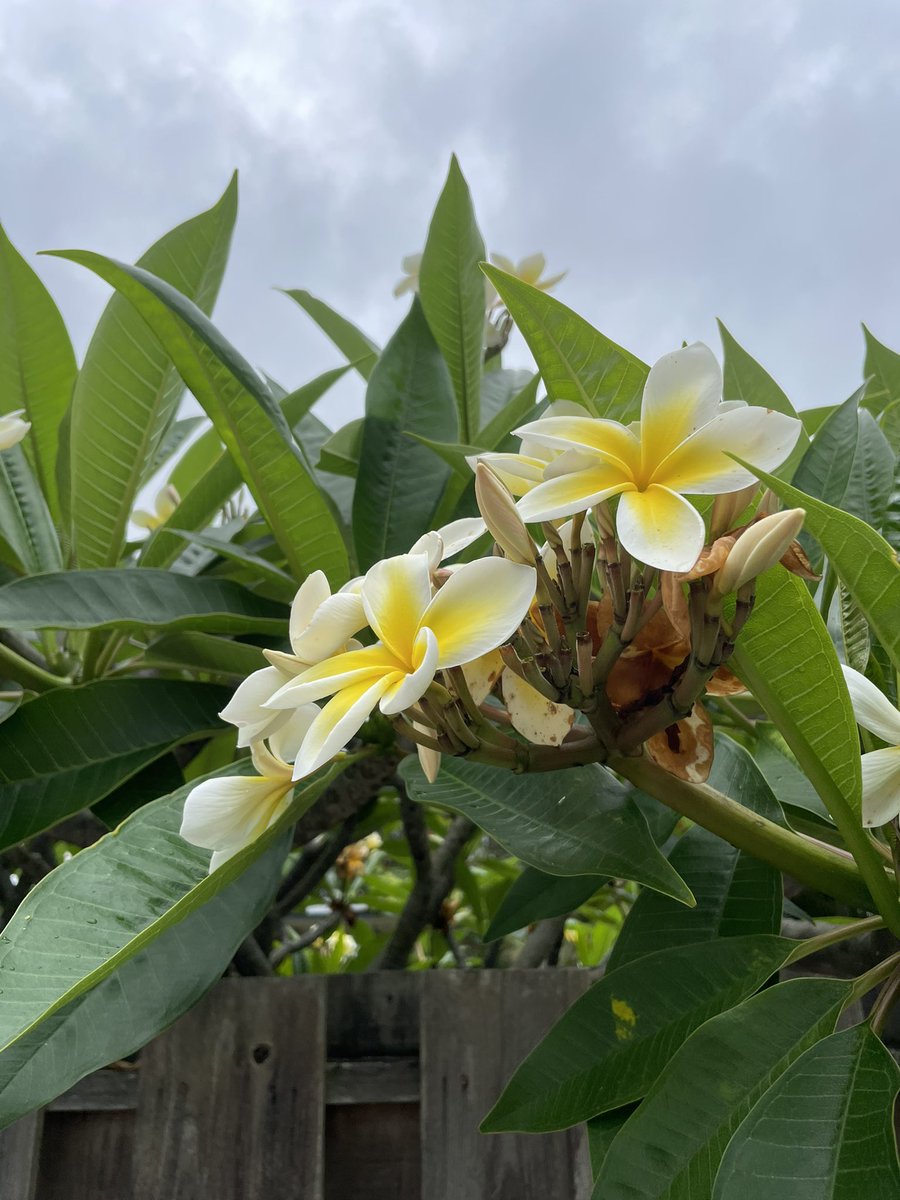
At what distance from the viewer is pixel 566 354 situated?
22.7 inches

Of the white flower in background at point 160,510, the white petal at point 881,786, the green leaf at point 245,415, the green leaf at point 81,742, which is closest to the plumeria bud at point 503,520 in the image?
the white petal at point 881,786

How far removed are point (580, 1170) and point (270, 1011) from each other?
1.02 ft

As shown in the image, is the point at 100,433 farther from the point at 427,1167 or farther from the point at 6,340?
the point at 427,1167

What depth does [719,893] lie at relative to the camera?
0.69 metres

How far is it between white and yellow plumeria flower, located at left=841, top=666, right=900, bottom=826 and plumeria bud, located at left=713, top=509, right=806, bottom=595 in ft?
0.40

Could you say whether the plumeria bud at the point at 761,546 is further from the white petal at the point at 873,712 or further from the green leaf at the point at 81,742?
the green leaf at the point at 81,742

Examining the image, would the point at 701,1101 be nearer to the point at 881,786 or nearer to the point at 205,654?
the point at 881,786

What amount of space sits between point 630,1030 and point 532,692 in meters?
0.26

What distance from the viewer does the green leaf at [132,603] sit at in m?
0.76

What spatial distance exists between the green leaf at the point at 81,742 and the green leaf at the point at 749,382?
563mm

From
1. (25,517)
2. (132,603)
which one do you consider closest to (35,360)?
(25,517)

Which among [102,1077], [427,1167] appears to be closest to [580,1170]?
[427,1167]

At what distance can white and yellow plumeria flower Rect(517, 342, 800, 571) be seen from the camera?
43 centimetres

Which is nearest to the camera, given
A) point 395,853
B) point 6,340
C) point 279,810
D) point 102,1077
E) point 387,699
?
point 387,699
